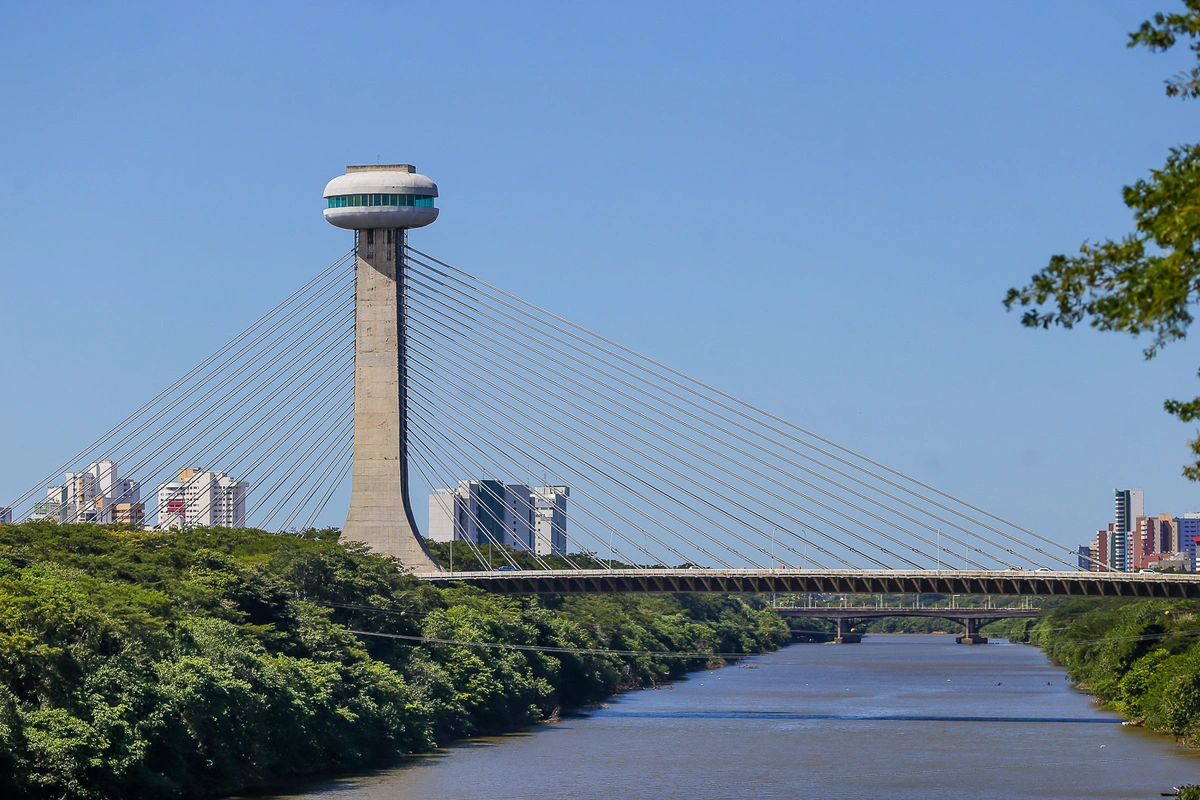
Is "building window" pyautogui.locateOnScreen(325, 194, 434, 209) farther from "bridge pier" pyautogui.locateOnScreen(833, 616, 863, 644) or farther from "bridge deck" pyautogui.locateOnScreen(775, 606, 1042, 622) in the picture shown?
"bridge pier" pyautogui.locateOnScreen(833, 616, 863, 644)

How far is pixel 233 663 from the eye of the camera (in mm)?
48406

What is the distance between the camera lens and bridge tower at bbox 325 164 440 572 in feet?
265

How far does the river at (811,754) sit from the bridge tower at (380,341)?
14253 mm

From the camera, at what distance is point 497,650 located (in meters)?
73.3

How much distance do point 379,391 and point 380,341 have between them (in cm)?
242

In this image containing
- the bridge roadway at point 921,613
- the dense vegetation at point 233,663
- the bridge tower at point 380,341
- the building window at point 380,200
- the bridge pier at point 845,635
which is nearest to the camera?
the dense vegetation at point 233,663

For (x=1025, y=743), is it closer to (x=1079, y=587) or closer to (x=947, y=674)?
(x=1079, y=587)

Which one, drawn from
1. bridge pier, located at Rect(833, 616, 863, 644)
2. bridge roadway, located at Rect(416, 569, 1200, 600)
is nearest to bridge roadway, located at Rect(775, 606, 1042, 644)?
bridge pier, located at Rect(833, 616, 863, 644)

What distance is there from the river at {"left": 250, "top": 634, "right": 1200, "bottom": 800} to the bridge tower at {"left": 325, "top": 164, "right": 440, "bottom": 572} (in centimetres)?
1425

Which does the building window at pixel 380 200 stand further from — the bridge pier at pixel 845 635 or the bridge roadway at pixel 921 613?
the bridge pier at pixel 845 635

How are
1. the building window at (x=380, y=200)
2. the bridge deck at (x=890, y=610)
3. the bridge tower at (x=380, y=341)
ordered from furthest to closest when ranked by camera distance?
the bridge deck at (x=890, y=610) → the building window at (x=380, y=200) → the bridge tower at (x=380, y=341)

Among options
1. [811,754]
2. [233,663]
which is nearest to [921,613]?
[811,754]

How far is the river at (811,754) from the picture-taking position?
49.5 metres

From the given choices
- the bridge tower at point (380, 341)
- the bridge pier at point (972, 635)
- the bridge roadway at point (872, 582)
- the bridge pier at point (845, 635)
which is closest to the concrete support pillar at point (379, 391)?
the bridge tower at point (380, 341)
